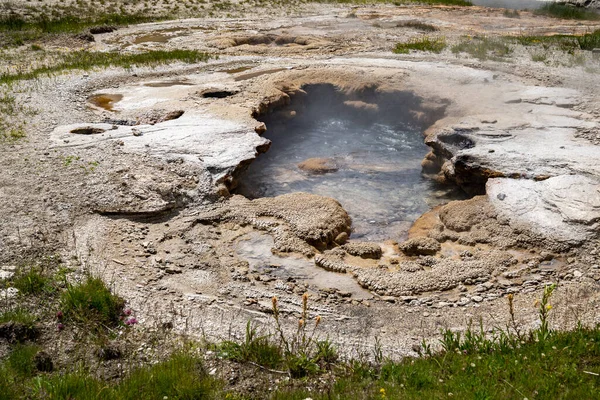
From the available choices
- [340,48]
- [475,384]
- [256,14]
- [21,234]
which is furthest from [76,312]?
[256,14]

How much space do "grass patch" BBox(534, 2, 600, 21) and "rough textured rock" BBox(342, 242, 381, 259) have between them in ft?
72.6

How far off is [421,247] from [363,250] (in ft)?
2.57

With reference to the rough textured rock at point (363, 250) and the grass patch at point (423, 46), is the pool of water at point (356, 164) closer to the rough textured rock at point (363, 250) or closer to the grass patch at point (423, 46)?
the rough textured rock at point (363, 250)

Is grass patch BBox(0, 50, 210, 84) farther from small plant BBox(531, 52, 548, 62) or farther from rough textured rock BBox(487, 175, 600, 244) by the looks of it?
rough textured rock BBox(487, 175, 600, 244)

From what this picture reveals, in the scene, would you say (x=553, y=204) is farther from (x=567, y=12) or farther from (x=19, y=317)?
(x=567, y=12)

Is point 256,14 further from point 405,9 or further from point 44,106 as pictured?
point 44,106

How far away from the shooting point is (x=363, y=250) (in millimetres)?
6801

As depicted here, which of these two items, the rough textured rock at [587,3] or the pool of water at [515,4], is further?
the pool of water at [515,4]

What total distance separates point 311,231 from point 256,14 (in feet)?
62.8

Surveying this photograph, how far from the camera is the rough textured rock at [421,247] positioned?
22.6 feet

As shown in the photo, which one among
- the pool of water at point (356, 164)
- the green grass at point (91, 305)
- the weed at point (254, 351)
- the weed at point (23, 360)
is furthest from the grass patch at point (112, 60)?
the weed at point (254, 351)

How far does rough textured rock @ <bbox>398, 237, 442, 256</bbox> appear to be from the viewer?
6898 mm

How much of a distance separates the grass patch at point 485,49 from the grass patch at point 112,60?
7.28 m

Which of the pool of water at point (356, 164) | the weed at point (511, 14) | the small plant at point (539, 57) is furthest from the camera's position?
the weed at point (511, 14)
